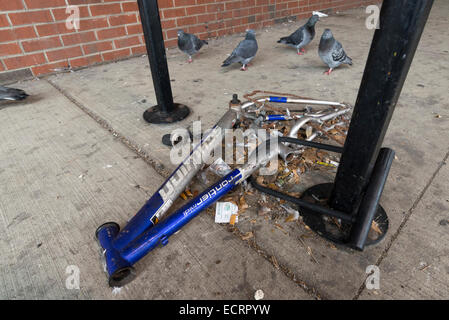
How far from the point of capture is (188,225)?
45.2 inches

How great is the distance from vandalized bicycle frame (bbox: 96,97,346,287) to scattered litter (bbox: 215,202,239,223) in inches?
2.4

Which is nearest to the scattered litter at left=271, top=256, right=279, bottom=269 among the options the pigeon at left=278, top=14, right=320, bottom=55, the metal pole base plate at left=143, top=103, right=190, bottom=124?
the metal pole base plate at left=143, top=103, right=190, bottom=124

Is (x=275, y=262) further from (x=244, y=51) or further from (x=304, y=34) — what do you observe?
(x=304, y=34)

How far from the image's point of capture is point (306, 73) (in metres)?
2.69

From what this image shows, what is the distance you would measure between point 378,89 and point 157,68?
4.64ft

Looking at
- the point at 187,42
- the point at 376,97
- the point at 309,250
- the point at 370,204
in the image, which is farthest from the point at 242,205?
the point at 187,42

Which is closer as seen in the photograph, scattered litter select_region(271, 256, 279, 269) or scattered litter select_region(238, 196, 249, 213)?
scattered litter select_region(271, 256, 279, 269)

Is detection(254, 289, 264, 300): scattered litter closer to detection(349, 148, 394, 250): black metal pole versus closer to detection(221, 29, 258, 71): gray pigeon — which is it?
detection(349, 148, 394, 250): black metal pole

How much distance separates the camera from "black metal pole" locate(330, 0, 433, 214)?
2.25ft

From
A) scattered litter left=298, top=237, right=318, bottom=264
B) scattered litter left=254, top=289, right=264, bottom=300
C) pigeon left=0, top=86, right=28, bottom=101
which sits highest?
pigeon left=0, top=86, right=28, bottom=101

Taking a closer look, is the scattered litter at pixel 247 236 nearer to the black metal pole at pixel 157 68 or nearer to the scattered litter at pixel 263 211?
the scattered litter at pixel 263 211

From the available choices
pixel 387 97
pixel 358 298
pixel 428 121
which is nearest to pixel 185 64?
pixel 428 121

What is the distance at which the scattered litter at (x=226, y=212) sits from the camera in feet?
3.78
